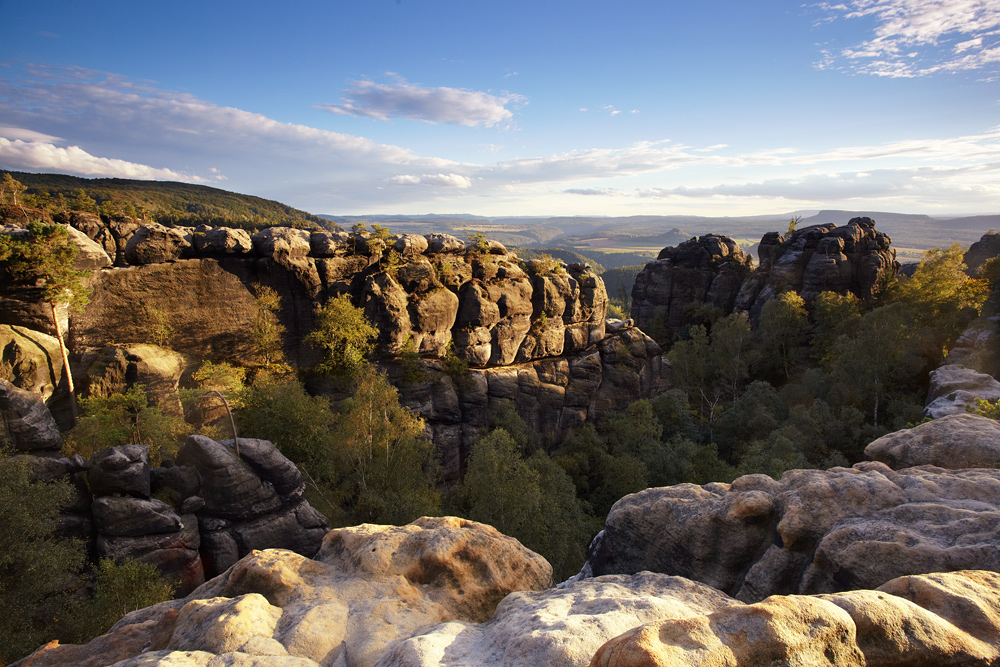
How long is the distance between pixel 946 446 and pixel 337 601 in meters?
17.6

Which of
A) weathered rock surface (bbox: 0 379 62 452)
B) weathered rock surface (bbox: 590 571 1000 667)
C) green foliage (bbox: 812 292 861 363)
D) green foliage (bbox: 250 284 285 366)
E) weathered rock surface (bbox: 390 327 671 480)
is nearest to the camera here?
weathered rock surface (bbox: 590 571 1000 667)

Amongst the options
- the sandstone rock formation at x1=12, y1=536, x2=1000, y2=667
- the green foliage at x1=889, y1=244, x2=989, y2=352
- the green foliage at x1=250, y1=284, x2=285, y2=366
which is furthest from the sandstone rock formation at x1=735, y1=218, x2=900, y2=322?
the sandstone rock formation at x1=12, y1=536, x2=1000, y2=667

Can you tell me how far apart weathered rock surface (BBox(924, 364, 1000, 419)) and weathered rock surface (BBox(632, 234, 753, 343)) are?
43884mm

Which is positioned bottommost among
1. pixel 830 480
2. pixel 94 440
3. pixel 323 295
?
pixel 94 440

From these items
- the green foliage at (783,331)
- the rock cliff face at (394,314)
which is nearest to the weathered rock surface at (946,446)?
the rock cliff face at (394,314)

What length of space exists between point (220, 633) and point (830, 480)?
560 inches

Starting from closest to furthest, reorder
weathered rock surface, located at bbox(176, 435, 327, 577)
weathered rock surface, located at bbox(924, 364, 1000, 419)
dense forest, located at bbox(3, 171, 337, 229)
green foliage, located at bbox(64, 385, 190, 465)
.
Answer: weathered rock surface, located at bbox(176, 435, 327, 577)
green foliage, located at bbox(64, 385, 190, 465)
weathered rock surface, located at bbox(924, 364, 1000, 419)
dense forest, located at bbox(3, 171, 337, 229)

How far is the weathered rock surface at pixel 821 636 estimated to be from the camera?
5672 mm

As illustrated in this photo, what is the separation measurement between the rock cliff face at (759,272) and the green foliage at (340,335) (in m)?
57.3

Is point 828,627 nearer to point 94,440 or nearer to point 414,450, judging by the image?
point 414,450

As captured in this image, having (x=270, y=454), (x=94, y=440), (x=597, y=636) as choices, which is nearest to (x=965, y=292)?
(x=597, y=636)

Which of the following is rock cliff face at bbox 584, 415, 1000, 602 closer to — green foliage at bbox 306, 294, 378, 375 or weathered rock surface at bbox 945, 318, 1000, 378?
green foliage at bbox 306, 294, 378, 375

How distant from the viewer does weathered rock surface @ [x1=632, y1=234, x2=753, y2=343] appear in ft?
256

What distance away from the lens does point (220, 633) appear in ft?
27.9
